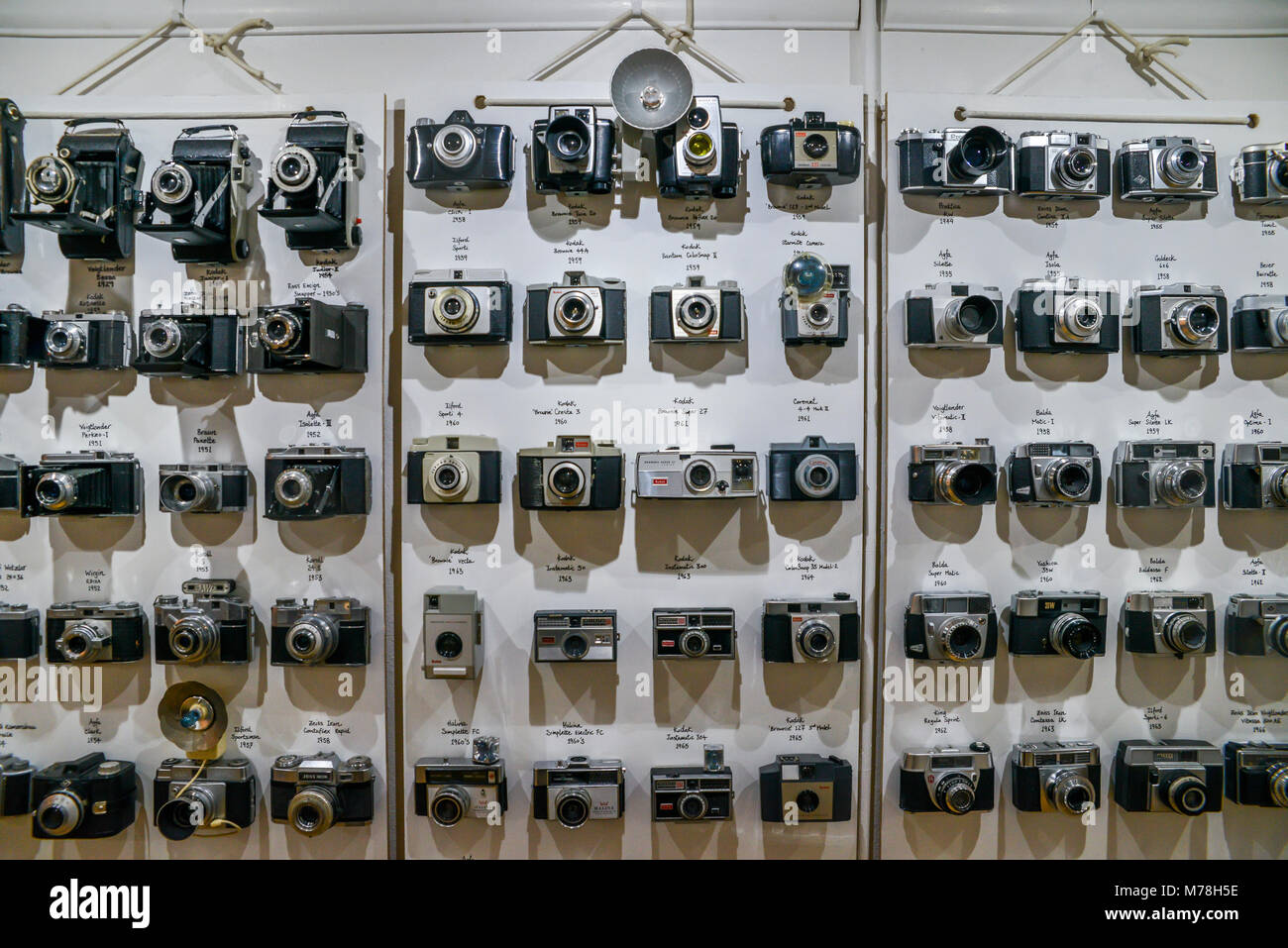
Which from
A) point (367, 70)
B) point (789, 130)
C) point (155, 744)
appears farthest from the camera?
point (367, 70)

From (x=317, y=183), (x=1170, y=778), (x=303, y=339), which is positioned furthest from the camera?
(x=1170, y=778)

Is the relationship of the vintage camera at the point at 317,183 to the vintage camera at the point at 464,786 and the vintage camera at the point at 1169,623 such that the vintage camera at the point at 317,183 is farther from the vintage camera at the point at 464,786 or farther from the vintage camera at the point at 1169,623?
the vintage camera at the point at 1169,623

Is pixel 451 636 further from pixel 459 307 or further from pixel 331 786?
pixel 459 307

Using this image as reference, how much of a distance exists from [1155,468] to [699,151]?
106 inches

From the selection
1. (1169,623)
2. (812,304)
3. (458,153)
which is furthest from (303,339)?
(1169,623)

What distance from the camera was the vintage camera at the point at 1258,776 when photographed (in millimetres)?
3027

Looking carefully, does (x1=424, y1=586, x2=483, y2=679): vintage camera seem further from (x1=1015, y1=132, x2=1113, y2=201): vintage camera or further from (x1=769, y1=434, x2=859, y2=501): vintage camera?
(x1=1015, y1=132, x2=1113, y2=201): vintage camera

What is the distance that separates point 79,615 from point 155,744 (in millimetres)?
751

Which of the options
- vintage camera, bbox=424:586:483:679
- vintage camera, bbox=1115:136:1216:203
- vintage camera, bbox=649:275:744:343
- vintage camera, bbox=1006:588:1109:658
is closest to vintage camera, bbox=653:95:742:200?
vintage camera, bbox=649:275:744:343

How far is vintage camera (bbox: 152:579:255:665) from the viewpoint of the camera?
9.80 feet

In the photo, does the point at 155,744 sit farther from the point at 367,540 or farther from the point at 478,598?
the point at 478,598

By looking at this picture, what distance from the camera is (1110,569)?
3.18 metres

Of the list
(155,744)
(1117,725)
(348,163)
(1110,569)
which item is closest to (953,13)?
(1110,569)

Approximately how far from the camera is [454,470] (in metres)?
2.95
